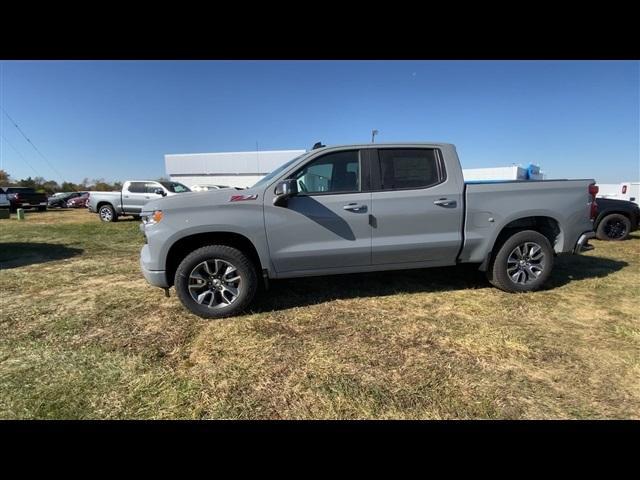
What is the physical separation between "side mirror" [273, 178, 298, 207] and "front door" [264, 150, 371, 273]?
0.06 meters

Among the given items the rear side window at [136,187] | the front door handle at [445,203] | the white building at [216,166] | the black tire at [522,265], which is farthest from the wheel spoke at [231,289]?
the white building at [216,166]

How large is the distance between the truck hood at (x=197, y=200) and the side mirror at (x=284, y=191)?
20cm

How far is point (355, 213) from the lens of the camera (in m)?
3.69

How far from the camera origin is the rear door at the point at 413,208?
12.3 ft

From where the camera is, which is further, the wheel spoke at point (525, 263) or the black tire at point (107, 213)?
the black tire at point (107, 213)

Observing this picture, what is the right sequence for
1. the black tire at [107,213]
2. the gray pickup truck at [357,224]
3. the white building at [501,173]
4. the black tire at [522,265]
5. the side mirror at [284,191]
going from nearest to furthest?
1. the side mirror at [284,191]
2. the gray pickup truck at [357,224]
3. the black tire at [522,265]
4. the black tire at [107,213]
5. the white building at [501,173]

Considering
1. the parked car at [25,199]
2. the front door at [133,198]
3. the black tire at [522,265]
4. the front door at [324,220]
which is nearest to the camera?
the front door at [324,220]

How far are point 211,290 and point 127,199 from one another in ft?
43.9

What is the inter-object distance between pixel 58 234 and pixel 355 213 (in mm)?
10500

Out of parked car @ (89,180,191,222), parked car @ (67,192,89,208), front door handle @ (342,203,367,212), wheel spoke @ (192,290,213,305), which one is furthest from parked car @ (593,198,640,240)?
parked car @ (67,192,89,208)

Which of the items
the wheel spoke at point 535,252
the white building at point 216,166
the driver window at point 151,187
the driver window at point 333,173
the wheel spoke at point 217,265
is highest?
the white building at point 216,166

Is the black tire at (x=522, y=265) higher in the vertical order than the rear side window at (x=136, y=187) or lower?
lower

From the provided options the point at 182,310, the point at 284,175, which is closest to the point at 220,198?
the point at 284,175

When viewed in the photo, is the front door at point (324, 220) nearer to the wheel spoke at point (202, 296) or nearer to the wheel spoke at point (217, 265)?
the wheel spoke at point (217, 265)
